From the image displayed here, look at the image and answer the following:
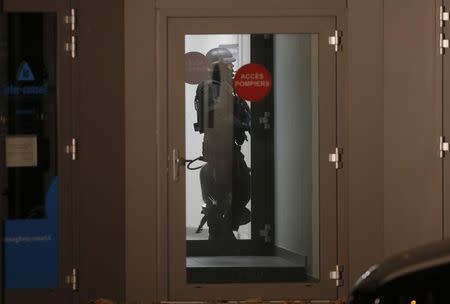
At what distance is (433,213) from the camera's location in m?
5.55

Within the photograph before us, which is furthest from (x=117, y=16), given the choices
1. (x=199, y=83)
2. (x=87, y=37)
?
(x=199, y=83)

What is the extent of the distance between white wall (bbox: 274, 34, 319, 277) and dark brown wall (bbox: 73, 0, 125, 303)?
1.16 meters

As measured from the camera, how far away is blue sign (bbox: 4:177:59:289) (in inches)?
246

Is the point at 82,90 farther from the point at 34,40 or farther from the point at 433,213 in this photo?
the point at 433,213

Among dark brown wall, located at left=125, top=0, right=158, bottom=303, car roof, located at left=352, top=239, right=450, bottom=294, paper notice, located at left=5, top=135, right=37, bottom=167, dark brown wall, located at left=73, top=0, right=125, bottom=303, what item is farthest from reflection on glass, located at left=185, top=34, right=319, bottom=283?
car roof, located at left=352, top=239, right=450, bottom=294

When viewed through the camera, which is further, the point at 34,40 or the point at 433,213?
the point at 34,40

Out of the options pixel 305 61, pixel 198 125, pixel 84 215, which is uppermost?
pixel 305 61

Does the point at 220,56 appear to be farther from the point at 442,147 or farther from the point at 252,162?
the point at 442,147

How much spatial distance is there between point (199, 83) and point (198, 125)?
0.31 meters

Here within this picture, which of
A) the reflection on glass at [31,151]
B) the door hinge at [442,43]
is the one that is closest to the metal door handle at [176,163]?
the reflection on glass at [31,151]

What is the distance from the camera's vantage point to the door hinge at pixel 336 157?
21.5 feet

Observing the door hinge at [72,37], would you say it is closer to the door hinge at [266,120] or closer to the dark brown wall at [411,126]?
the door hinge at [266,120]

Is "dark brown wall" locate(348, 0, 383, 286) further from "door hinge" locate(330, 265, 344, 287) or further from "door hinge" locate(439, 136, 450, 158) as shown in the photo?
"door hinge" locate(439, 136, 450, 158)

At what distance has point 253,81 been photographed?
21.6ft
